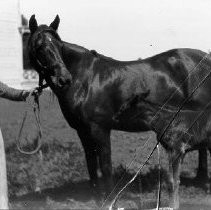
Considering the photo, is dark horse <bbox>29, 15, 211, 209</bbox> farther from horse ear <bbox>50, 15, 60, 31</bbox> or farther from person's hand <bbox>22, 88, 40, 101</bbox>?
person's hand <bbox>22, 88, 40, 101</bbox>

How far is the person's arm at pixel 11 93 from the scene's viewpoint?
196 inches

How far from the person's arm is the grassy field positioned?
2.61 feet

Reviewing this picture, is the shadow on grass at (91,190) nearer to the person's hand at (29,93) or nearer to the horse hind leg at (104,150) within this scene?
Answer: the horse hind leg at (104,150)

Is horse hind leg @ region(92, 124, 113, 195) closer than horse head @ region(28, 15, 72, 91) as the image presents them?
No

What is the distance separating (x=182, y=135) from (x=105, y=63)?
137 cm

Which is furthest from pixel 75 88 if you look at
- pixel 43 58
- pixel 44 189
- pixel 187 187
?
pixel 187 187

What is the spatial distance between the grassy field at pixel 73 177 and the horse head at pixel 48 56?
1.93 feet

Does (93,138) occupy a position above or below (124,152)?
above

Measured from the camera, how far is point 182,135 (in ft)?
17.7

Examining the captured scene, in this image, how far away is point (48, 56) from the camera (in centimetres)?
550

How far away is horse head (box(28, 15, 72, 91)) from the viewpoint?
549 cm

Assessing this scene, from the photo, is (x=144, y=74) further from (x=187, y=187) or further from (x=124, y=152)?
(x=124, y=152)

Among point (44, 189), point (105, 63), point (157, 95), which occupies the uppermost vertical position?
point (105, 63)

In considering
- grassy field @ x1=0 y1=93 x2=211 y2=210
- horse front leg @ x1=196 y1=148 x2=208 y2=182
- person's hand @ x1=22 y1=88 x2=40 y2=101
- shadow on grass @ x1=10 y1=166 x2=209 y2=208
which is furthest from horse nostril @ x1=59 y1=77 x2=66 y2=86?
horse front leg @ x1=196 y1=148 x2=208 y2=182
